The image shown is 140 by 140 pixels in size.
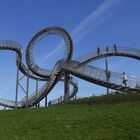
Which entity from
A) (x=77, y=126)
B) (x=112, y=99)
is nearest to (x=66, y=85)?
(x=112, y=99)

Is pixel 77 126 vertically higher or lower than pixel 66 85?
lower

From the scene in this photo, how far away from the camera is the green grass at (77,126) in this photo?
20.2m

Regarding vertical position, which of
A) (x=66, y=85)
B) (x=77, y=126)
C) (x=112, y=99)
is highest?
(x=66, y=85)

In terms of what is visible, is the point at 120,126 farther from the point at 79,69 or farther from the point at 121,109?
the point at 79,69

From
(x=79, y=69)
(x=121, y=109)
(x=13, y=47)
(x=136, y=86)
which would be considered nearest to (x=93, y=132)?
(x=121, y=109)

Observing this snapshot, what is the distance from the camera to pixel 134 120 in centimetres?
2305

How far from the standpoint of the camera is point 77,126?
2264 centimetres

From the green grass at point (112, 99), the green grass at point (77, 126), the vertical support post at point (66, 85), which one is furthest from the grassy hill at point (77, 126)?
the vertical support post at point (66, 85)

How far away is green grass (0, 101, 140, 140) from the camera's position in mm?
20250

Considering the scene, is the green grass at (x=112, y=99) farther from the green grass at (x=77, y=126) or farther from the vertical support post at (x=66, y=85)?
the vertical support post at (x=66, y=85)

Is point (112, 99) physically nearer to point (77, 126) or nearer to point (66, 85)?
point (77, 126)

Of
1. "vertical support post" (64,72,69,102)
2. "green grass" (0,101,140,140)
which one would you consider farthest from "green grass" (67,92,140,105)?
"vertical support post" (64,72,69,102)

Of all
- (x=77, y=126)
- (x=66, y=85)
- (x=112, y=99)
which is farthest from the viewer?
(x=66, y=85)

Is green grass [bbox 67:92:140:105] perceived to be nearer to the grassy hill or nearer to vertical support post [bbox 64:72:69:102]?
the grassy hill
